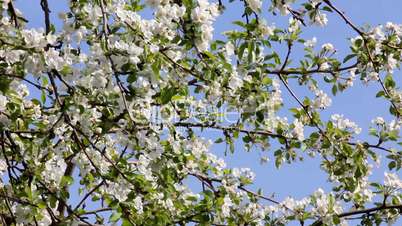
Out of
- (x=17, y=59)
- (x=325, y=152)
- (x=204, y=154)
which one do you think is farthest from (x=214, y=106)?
(x=17, y=59)

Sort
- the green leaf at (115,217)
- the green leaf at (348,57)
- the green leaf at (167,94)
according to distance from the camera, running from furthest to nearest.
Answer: the green leaf at (348,57)
the green leaf at (115,217)
the green leaf at (167,94)

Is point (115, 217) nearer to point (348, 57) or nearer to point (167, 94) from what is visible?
point (167, 94)

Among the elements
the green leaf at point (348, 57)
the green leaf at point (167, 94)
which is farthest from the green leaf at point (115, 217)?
the green leaf at point (348, 57)

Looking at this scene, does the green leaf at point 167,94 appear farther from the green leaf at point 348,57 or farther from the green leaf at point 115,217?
the green leaf at point 348,57

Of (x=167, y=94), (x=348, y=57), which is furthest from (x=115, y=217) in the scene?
(x=348, y=57)

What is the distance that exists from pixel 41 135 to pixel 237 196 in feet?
4.73

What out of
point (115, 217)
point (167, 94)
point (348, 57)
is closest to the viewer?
point (167, 94)

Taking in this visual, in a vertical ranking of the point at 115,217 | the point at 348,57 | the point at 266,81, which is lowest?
the point at 115,217

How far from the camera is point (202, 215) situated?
4.04 metres

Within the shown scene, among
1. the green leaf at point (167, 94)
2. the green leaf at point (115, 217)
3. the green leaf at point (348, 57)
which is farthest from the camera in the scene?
the green leaf at point (348, 57)

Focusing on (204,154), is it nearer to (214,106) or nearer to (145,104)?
(214,106)

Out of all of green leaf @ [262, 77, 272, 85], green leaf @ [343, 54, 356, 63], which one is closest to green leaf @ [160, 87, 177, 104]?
green leaf @ [262, 77, 272, 85]

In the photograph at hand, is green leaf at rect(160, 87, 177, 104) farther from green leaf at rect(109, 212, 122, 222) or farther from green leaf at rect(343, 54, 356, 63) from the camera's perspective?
green leaf at rect(343, 54, 356, 63)

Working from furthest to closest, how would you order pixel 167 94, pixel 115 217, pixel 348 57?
pixel 348 57, pixel 115 217, pixel 167 94
